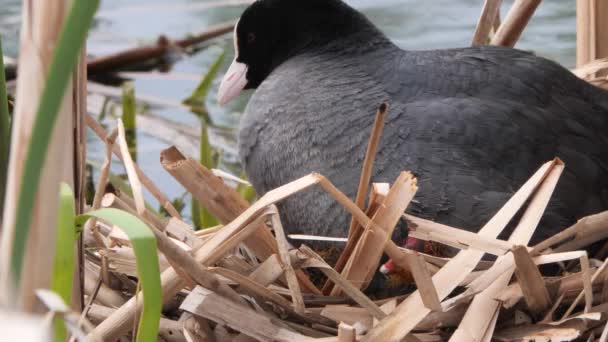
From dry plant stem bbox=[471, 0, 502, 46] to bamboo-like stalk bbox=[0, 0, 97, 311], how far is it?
138 cm

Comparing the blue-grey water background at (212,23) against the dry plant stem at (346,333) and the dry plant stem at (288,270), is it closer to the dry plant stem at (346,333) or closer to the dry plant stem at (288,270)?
the dry plant stem at (288,270)

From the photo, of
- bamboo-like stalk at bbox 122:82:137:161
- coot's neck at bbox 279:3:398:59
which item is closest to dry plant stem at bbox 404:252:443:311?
coot's neck at bbox 279:3:398:59

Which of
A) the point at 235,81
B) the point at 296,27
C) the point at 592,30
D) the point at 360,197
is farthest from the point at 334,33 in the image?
the point at 360,197

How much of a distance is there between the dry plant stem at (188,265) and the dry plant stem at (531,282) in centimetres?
38

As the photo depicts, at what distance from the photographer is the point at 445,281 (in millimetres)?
1388

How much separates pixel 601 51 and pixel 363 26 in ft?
1.64

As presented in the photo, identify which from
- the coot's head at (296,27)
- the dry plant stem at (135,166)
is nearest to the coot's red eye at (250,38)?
the coot's head at (296,27)

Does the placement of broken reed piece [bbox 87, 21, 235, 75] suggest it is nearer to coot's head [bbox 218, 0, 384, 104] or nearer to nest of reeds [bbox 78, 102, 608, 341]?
coot's head [bbox 218, 0, 384, 104]

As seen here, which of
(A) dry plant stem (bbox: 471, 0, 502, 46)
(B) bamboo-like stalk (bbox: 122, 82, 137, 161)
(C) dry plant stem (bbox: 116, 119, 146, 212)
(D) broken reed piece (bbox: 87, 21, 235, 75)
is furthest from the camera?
(D) broken reed piece (bbox: 87, 21, 235, 75)

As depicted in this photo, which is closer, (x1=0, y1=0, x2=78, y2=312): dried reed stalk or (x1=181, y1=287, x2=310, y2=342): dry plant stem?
(x1=0, y1=0, x2=78, y2=312): dried reed stalk

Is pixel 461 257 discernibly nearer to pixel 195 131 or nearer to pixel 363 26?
pixel 363 26

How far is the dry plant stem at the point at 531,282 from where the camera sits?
136 cm

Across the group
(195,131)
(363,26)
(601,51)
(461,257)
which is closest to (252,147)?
(363,26)

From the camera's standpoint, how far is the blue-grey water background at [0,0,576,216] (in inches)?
133
